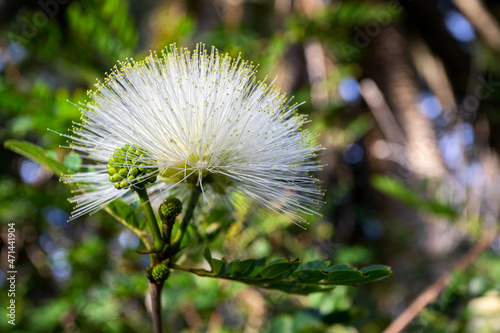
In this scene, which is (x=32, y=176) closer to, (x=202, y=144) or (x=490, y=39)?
(x=202, y=144)

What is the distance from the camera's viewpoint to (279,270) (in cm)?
86

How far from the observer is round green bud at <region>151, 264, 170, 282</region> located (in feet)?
2.68

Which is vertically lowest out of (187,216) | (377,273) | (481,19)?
(377,273)

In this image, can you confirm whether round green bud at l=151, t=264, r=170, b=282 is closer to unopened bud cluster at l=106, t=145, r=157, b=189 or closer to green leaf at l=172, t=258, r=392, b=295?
green leaf at l=172, t=258, r=392, b=295

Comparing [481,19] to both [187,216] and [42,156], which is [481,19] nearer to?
[187,216]

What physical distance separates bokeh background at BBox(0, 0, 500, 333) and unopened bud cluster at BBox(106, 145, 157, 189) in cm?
25

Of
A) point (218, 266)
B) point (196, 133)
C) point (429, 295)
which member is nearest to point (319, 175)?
point (429, 295)

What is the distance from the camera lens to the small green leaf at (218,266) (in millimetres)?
840

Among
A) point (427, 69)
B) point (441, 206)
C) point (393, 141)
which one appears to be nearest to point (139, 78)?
point (441, 206)

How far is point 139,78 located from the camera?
3.19ft

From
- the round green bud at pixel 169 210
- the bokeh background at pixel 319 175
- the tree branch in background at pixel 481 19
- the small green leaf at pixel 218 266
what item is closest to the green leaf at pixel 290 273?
the small green leaf at pixel 218 266

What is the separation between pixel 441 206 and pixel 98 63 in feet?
6.60

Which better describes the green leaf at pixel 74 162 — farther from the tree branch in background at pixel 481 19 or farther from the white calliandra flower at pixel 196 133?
the tree branch in background at pixel 481 19

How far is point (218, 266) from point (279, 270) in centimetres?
13
